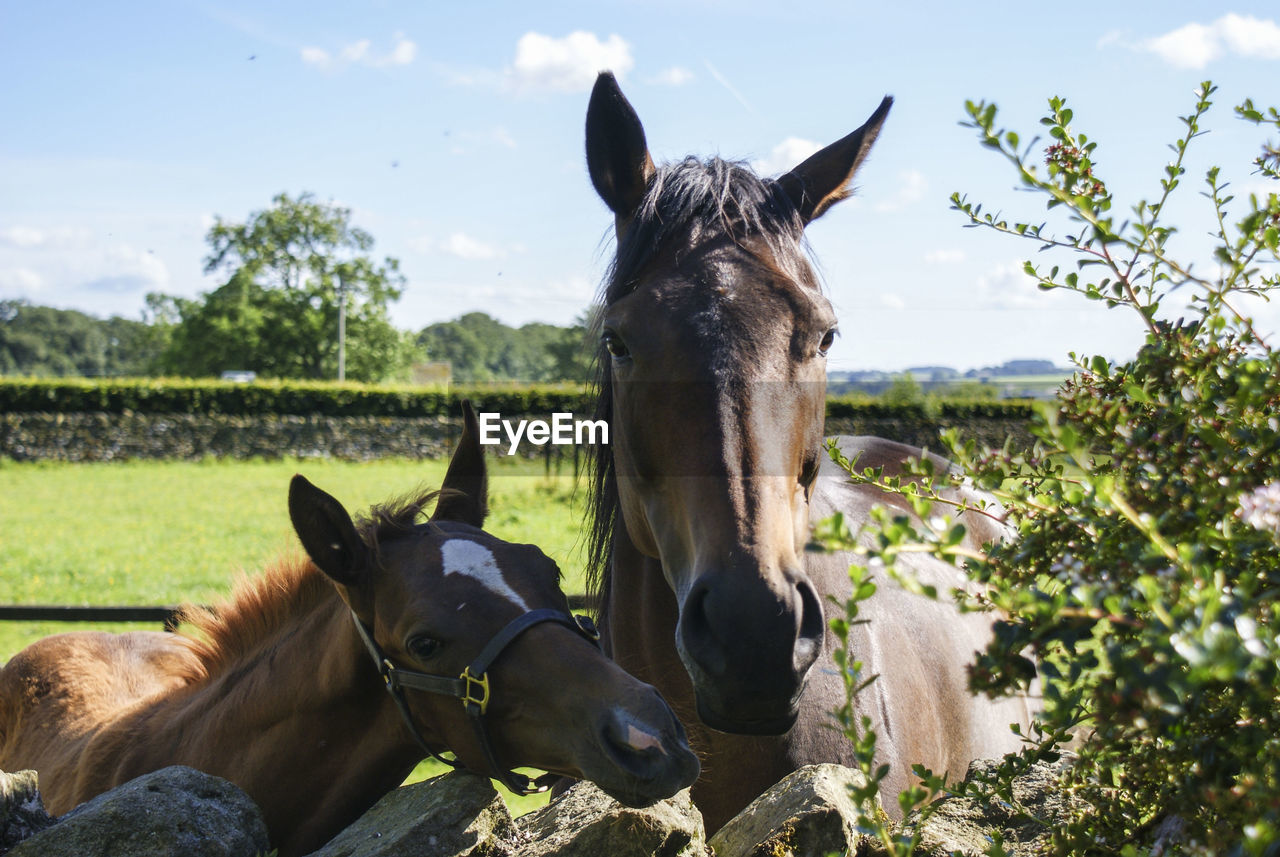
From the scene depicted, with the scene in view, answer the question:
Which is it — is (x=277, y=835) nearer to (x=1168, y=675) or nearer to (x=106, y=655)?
(x=106, y=655)

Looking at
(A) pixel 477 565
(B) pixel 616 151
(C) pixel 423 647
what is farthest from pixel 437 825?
(B) pixel 616 151

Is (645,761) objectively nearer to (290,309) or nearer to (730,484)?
(730,484)

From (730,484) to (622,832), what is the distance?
0.71 meters

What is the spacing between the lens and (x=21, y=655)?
12.3 feet

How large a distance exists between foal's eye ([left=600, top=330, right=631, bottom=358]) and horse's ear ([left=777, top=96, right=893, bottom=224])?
0.71m

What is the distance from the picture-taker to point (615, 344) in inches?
87.4

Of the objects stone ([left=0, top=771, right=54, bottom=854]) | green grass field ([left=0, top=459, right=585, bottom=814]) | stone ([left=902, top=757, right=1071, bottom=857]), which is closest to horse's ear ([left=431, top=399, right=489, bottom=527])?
green grass field ([left=0, top=459, right=585, bottom=814])

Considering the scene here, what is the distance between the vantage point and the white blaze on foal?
2.26m

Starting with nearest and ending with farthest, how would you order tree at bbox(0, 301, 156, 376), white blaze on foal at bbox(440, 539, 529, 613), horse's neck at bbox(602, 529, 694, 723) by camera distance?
1. white blaze on foal at bbox(440, 539, 529, 613)
2. horse's neck at bbox(602, 529, 694, 723)
3. tree at bbox(0, 301, 156, 376)

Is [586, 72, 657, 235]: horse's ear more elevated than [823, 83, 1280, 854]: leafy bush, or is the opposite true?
[586, 72, 657, 235]: horse's ear

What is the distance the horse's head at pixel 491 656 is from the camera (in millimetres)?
1885

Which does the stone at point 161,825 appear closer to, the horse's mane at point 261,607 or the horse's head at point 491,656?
the horse's head at point 491,656

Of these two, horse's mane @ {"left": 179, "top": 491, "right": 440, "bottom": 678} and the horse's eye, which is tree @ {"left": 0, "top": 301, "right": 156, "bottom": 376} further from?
the horse's eye

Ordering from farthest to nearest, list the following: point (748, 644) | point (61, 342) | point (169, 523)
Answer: point (61, 342)
point (169, 523)
point (748, 644)
